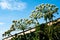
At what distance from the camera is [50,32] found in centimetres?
2922

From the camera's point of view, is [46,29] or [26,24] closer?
[46,29]

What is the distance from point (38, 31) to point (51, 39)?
3135mm

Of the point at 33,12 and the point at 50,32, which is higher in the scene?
the point at 33,12

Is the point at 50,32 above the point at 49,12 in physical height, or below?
below

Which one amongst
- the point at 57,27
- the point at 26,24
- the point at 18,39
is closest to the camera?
the point at 57,27

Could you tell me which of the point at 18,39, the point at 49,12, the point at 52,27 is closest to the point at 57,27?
the point at 52,27

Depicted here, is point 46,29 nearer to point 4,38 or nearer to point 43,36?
point 43,36

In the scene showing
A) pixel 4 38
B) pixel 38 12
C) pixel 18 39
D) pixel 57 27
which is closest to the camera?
pixel 57 27

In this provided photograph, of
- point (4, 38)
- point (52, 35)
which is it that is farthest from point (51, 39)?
point (4, 38)

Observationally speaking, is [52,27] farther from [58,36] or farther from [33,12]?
[33,12]

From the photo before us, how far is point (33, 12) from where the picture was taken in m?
51.9

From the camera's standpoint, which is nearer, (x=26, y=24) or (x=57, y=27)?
(x=57, y=27)

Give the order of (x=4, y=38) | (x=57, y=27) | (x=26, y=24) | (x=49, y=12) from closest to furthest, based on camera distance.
→ (x=57, y=27), (x=49, y=12), (x=26, y=24), (x=4, y=38)

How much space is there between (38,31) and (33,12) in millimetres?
21393
